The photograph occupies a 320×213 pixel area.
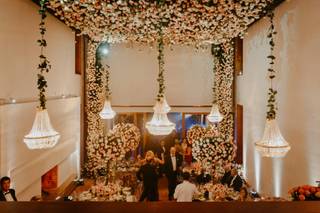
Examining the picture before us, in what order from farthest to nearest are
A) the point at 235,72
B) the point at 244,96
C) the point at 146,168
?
the point at 235,72
the point at 244,96
the point at 146,168

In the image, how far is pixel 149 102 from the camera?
12.3 m

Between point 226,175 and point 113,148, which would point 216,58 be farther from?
point 113,148

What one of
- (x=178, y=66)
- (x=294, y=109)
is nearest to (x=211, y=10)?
(x=294, y=109)

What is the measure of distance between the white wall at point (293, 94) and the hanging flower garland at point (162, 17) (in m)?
0.72

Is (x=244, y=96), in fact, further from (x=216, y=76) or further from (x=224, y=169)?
(x=224, y=169)

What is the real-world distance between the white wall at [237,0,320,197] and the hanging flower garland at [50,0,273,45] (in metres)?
0.72

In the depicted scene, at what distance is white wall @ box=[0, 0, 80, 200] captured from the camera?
5.62 m

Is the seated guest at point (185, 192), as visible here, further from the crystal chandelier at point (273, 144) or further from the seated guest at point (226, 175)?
the crystal chandelier at point (273, 144)

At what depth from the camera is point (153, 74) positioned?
12.3 meters

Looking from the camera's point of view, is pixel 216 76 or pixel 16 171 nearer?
pixel 16 171

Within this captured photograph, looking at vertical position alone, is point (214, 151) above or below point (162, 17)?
below

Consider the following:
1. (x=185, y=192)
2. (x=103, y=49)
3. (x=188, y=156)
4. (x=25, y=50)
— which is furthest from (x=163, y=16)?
(x=188, y=156)

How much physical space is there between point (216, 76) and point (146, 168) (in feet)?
17.9

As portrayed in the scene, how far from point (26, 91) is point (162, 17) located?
331 centimetres
